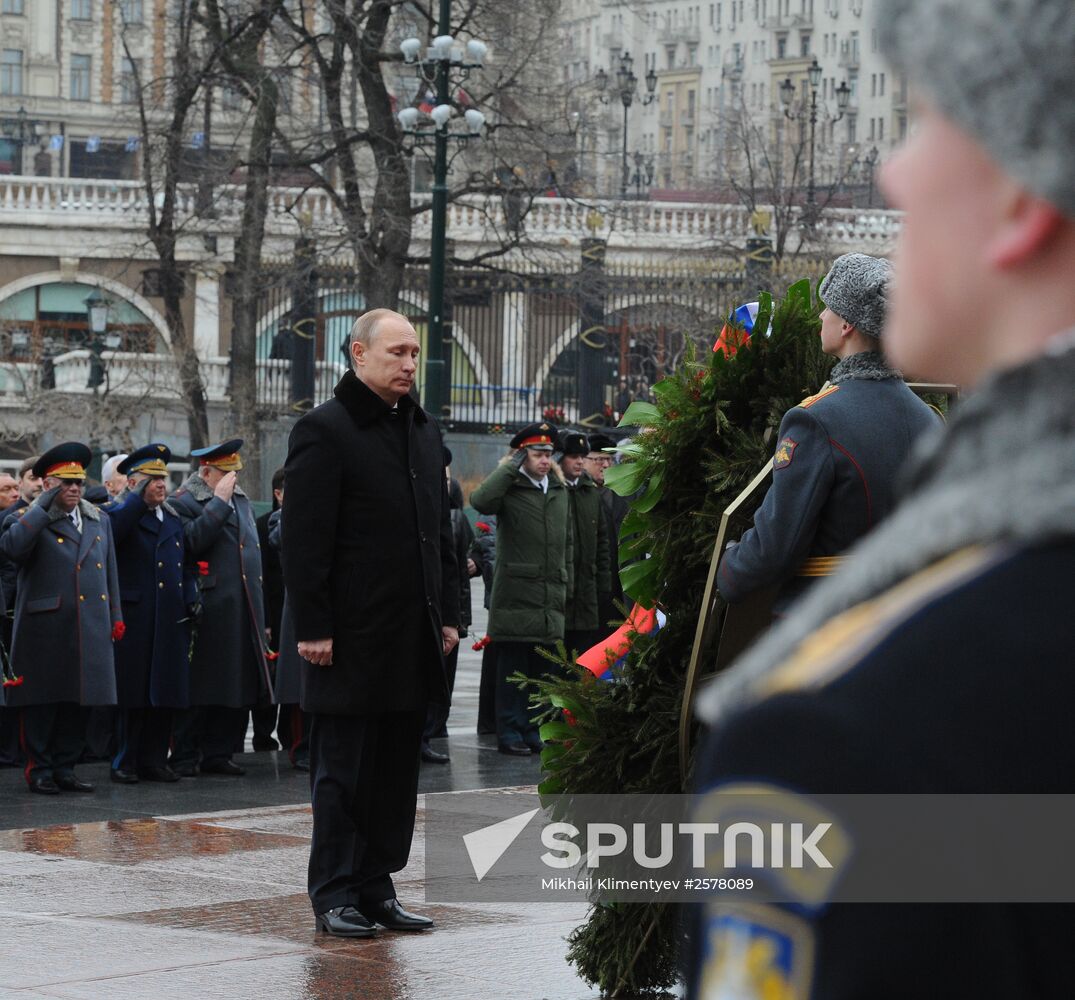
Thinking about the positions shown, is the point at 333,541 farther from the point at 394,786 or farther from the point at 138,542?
the point at 138,542

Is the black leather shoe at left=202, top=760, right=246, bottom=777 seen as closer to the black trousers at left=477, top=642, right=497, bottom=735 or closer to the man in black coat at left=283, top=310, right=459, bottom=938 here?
the black trousers at left=477, top=642, right=497, bottom=735

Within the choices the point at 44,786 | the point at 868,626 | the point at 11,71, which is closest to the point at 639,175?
the point at 11,71

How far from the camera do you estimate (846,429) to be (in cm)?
485

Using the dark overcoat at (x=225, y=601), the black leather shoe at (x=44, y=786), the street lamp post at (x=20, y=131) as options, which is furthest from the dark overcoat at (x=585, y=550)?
the street lamp post at (x=20, y=131)

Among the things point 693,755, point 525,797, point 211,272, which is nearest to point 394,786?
point 693,755

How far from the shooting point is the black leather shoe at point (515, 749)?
1268 cm

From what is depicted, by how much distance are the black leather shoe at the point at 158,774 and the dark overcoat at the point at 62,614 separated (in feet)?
1.66

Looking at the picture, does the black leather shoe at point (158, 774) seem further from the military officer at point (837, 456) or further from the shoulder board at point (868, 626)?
the shoulder board at point (868, 626)

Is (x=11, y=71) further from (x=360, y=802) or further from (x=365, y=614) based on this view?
(x=360, y=802)

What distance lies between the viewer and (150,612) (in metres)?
12.0

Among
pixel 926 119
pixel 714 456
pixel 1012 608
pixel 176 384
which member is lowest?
pixel 176 384

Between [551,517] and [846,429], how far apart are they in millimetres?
8331

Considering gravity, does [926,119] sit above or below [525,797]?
above

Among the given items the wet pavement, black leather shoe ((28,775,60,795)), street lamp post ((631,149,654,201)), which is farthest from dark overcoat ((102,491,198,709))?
street lamp post ((631,149,654,201))
